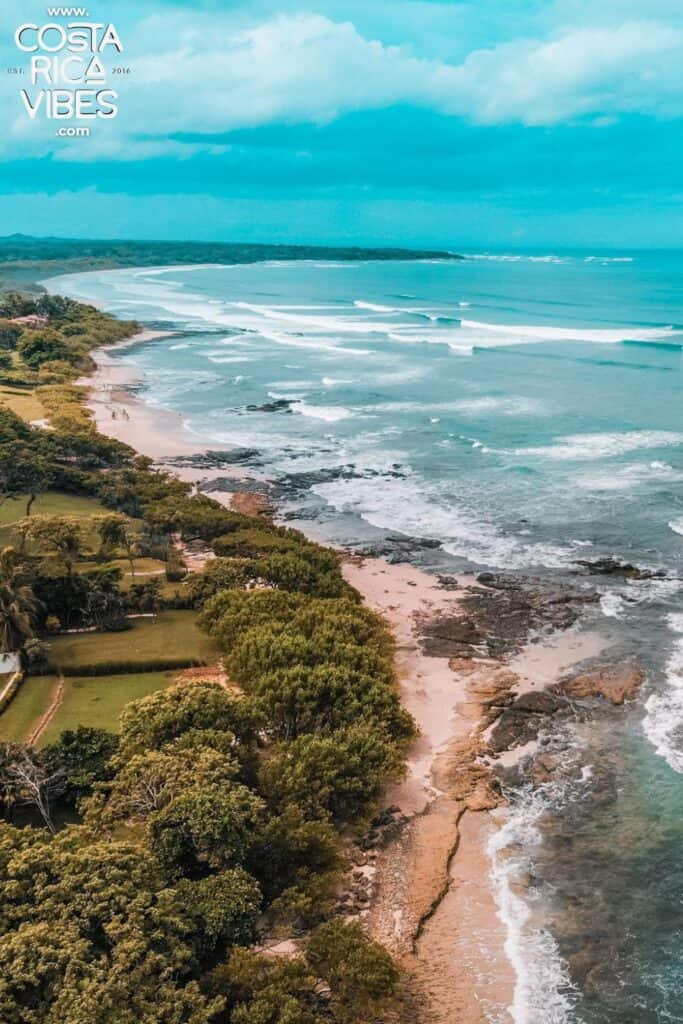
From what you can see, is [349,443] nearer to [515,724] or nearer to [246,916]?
[515,724]

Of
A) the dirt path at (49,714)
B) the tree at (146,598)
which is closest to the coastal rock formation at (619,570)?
the tree at (146,598)

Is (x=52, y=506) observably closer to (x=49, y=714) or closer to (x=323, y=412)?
(x=49, y=714)

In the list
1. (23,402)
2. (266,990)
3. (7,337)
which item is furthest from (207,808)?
(7,337)

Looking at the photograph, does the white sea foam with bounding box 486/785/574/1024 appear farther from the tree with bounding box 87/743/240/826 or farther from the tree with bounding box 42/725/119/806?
the tree with bounding box 42/725/119/806

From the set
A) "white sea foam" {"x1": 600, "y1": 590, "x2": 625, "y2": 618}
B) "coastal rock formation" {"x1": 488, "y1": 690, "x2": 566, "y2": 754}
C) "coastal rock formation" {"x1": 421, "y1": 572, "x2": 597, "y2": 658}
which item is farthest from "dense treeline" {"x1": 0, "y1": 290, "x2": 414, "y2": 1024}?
"white sea foam" {"x1": 600, "y1": 590, "x2": 625, "y2": 618}

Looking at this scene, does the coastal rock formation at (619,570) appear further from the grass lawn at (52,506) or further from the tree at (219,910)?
the tree at (219,910)

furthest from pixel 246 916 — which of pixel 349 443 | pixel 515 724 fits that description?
pixel 349 443
